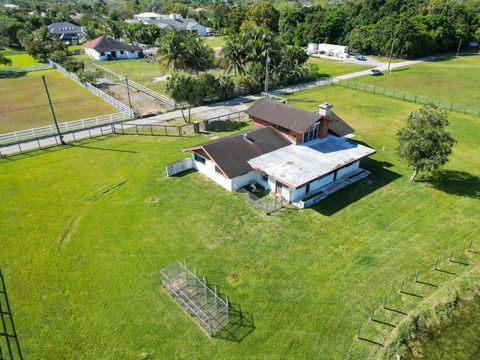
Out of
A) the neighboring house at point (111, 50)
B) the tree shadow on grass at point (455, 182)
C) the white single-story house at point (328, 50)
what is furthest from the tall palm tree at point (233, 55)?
the white single-story house at point (328, 50)

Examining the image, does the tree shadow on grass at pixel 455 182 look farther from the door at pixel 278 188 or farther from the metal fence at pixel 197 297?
the metal fence at pixel 197 297

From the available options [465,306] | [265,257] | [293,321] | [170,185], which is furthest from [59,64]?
[465,306]

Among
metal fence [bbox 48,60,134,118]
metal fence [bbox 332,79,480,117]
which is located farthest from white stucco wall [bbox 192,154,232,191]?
metal fence [bbox 332,79,480,117]

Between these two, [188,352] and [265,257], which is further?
[265,257]

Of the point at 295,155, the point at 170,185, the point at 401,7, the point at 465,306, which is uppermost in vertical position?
the point at 401,7

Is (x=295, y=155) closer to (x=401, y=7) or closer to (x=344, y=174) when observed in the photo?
(x=344, y=174)

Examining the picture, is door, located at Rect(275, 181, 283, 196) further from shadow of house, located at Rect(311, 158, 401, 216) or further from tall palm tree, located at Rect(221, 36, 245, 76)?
tall palm tree, located at Rect(221, 36, 245, 76)

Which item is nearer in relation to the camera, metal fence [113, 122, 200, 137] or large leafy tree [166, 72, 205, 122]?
metal fence [113, 122, 200, 137]
